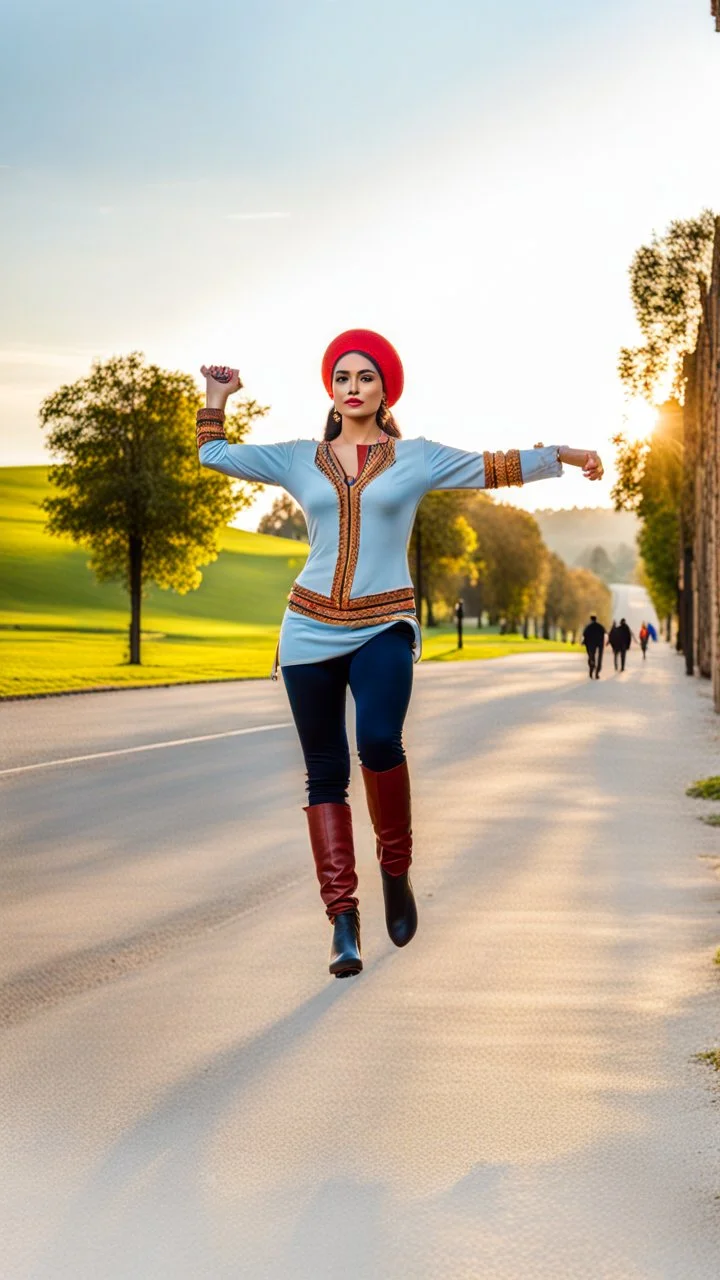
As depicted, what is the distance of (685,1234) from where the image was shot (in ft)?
21.0

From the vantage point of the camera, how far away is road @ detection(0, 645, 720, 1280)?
6.25 meters

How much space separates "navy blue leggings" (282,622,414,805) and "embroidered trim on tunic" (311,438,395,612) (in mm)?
167

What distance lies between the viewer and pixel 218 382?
4.98 metres

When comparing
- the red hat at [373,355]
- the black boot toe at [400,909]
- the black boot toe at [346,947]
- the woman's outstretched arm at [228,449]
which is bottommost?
the black boot toe at [346,947]

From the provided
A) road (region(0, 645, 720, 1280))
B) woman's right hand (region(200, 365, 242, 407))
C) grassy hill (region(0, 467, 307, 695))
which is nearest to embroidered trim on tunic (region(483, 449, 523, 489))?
woman's right hand (region(200, 365, 242, 407))

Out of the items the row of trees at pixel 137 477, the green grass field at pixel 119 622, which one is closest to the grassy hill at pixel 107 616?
the green grass field at pixel 119 622

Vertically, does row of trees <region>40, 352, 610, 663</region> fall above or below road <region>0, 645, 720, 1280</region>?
above

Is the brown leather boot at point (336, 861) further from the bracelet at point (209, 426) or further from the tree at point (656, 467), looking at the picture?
the tree at point (656, 467)

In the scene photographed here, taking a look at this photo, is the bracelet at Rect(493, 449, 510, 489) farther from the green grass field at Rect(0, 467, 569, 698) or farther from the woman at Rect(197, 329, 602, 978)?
the green grass field at Rect(0, 467, 569, 698)

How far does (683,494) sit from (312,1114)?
4994 centimetres

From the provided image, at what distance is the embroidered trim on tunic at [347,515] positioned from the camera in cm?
473

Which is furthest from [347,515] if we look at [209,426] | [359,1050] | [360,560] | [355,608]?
[359,1050]

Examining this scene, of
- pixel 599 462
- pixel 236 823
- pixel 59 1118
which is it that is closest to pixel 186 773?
pixel 236 823

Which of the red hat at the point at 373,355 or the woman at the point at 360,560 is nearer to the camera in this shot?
the woman at the point at 360,560
